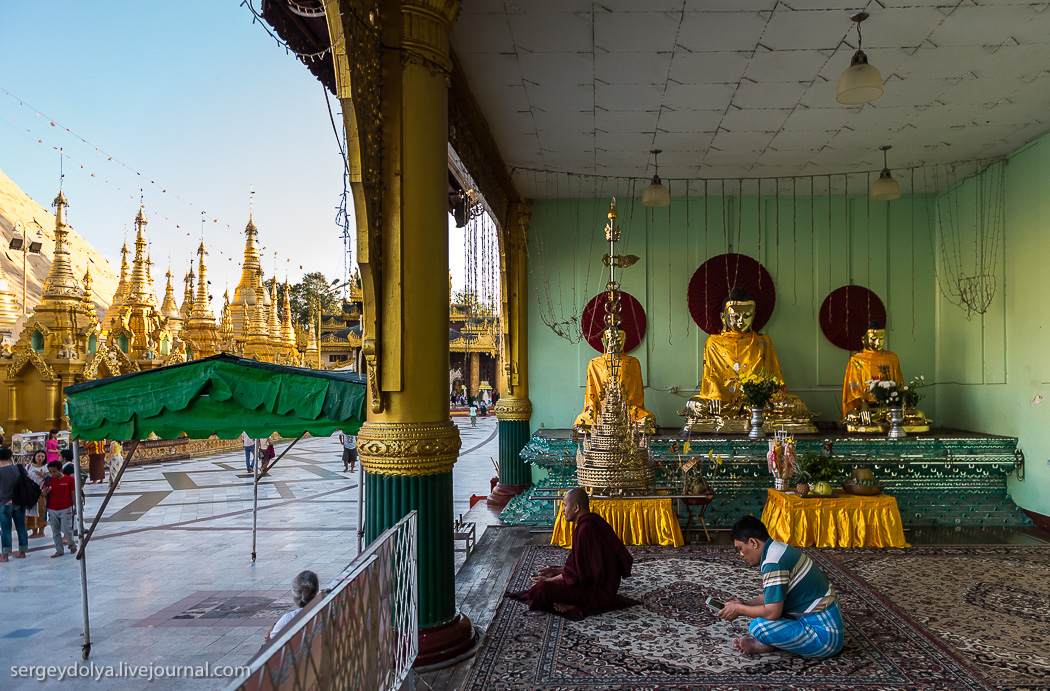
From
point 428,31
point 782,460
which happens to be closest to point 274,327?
point 782,460

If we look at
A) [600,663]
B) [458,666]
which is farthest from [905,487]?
[458,666]

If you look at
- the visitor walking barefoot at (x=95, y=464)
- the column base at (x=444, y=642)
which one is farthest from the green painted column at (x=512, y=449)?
the visitor walking barefoot at (x=95, y=464)

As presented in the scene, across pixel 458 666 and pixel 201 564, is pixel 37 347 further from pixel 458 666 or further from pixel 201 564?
pixel 458 666

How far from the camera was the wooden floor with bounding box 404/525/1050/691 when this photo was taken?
189 inches

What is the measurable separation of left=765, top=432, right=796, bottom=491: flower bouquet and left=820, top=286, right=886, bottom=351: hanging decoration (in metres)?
4.15

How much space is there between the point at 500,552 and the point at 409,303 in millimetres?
3618

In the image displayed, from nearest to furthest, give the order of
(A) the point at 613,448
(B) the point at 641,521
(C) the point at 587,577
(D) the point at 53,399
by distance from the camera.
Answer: (C) the point at 587,577 → (A) the point at 613,448 → (B) the point at 641,521 → (D) the point at 53,399

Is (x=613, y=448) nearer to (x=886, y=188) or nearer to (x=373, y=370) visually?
(x=373, y=370)

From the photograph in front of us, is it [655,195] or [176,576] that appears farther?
[655,195]

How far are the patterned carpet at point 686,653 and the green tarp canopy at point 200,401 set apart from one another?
182 cm

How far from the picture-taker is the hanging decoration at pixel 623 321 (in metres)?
10.7

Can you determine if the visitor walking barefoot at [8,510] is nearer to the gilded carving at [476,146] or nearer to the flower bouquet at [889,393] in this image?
the gilded carving at [476,146]

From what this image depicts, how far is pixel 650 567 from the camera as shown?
6.12 meters

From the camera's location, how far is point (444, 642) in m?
4.21
